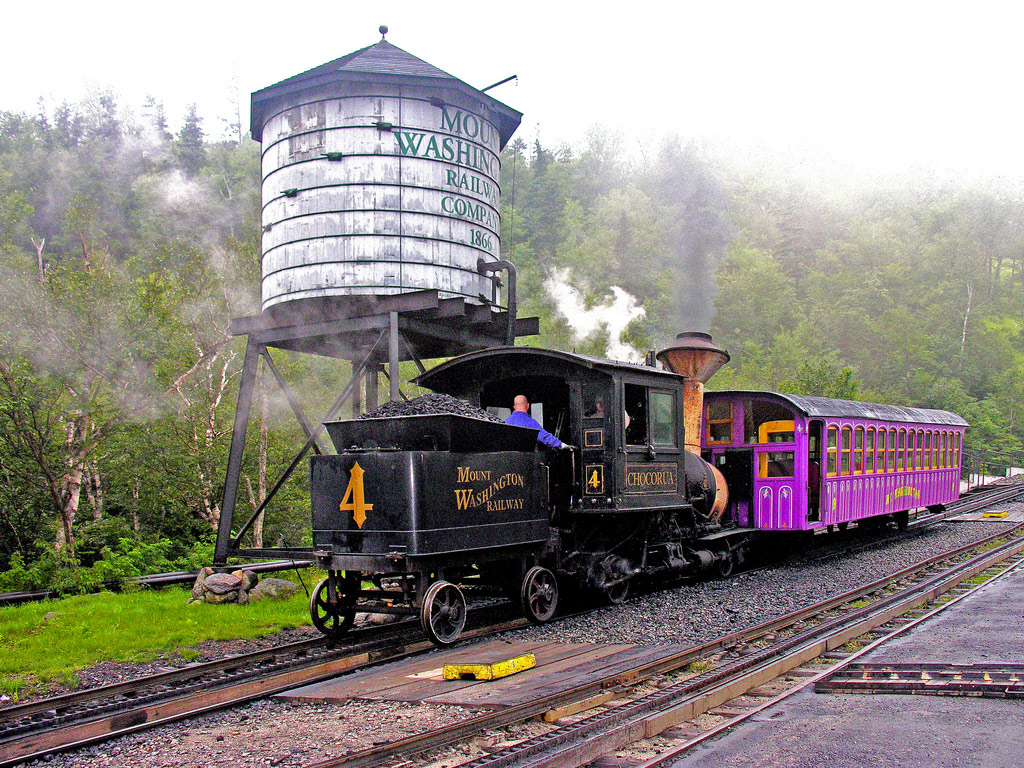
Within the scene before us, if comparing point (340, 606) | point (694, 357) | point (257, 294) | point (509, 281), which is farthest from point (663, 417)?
point (257, 294)

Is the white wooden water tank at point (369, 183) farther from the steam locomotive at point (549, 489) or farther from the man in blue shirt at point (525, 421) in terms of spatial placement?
the man in blue shirt at point (525, 421)

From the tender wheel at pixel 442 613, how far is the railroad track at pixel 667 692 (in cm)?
176

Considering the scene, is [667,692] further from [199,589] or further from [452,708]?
[199,589]

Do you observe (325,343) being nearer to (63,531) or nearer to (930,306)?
(63,531)

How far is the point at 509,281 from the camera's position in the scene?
11352 millimetres

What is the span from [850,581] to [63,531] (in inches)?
470

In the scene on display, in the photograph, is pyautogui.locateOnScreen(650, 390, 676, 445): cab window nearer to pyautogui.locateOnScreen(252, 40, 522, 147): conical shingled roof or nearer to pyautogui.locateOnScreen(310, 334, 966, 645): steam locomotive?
pyautogui.locateOnScreen(310, 334, 966, 645): steam locomotive

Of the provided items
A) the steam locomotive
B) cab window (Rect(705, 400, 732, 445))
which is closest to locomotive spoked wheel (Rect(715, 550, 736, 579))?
the steam locomotive

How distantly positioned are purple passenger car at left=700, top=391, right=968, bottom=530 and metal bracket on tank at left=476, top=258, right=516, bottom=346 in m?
3.92

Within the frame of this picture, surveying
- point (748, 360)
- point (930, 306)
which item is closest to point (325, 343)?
point (748, 360)

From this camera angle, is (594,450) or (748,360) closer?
(594,450)

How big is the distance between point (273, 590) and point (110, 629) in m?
2.28

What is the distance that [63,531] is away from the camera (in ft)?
42.8

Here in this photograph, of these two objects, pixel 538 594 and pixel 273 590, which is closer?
pixel 538 594
